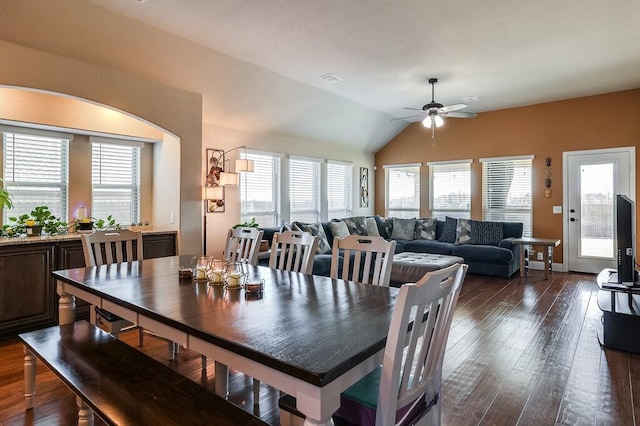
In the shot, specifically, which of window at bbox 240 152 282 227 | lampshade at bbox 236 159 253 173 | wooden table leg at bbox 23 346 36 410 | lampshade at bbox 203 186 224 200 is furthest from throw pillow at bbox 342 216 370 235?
wooden table leg at bbox 23 346 36 410

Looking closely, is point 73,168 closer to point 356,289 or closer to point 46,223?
point 46,223

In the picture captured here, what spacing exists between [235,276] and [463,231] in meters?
5.71

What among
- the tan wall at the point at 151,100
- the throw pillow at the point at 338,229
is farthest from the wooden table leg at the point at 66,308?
the throw pillow at the point at 338,229

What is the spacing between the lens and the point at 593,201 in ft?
20.4

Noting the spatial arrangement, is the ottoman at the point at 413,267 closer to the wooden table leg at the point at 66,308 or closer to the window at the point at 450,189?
the window at the point at 450,189

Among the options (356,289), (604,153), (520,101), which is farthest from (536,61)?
(356,289)

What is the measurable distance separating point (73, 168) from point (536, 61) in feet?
18.9

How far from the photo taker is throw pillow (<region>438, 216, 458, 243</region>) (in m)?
7.07

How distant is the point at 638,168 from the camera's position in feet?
19.1

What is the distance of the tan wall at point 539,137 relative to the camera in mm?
6004

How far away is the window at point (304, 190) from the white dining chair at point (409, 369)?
5321 mm

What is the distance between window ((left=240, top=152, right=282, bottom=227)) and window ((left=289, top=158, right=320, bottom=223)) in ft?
1.22

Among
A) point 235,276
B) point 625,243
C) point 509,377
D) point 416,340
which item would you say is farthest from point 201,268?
point 625,243

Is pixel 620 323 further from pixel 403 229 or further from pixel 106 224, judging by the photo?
pixel 106 224
